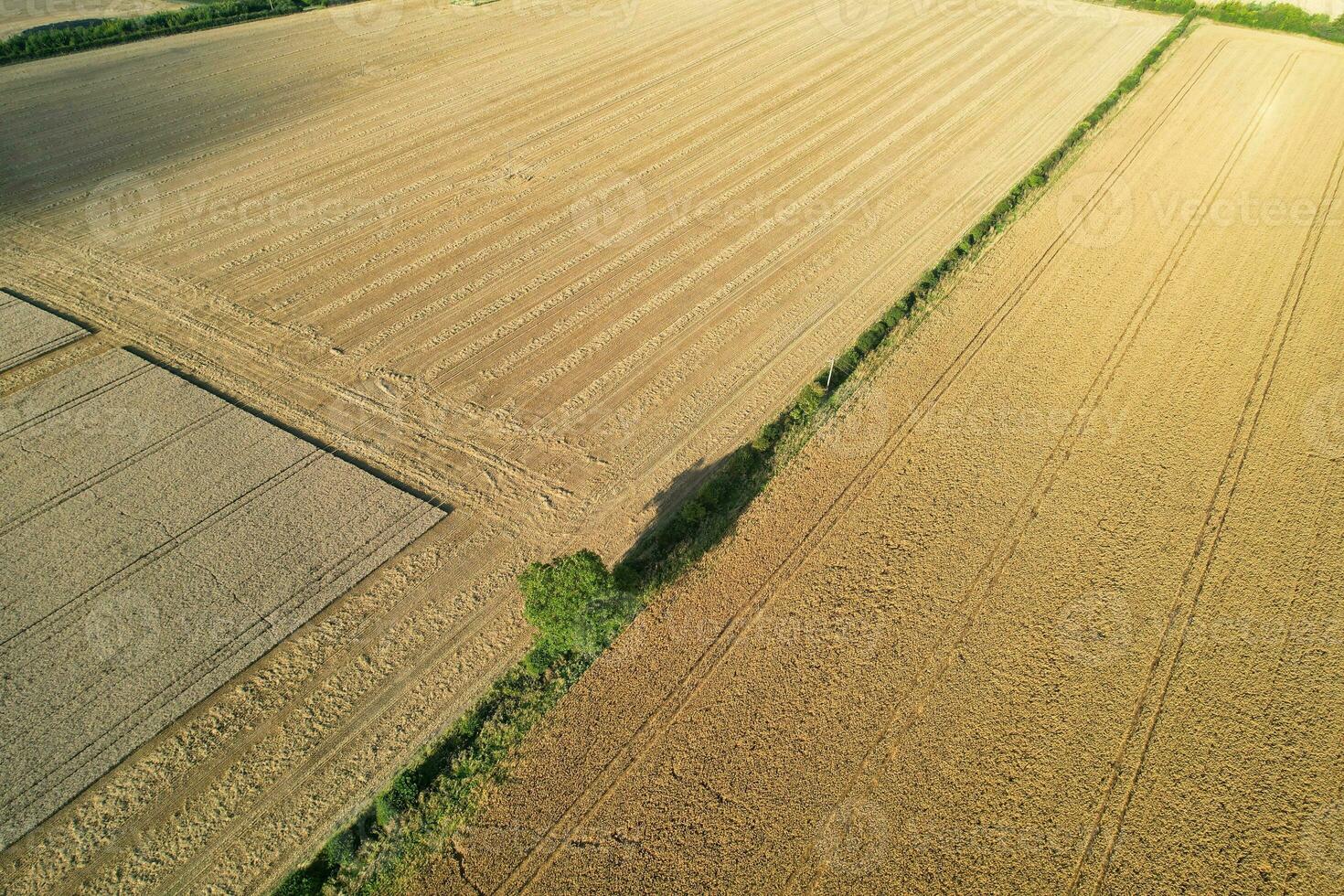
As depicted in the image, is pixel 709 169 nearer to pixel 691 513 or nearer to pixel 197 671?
pixel 691 513

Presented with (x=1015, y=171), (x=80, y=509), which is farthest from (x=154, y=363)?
(x=1015, y=171)

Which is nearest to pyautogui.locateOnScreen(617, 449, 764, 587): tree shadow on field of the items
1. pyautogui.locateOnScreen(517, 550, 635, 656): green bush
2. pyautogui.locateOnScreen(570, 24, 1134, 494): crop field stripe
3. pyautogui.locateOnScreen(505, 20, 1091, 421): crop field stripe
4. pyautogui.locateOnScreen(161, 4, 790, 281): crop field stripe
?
pyautogui.locateOnScreen(570, 24, 1134, 494): crop field stripe

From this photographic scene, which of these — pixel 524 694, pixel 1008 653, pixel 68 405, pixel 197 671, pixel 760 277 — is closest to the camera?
pixel 524 694

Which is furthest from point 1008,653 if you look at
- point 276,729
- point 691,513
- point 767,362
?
point 276,729

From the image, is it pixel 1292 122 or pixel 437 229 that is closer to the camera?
pixel 437 229

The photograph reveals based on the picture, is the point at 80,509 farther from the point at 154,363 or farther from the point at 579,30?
the point at 579,30

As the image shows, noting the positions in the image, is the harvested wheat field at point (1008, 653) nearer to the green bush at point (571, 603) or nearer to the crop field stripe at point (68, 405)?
the green bush at point (571, 603)
